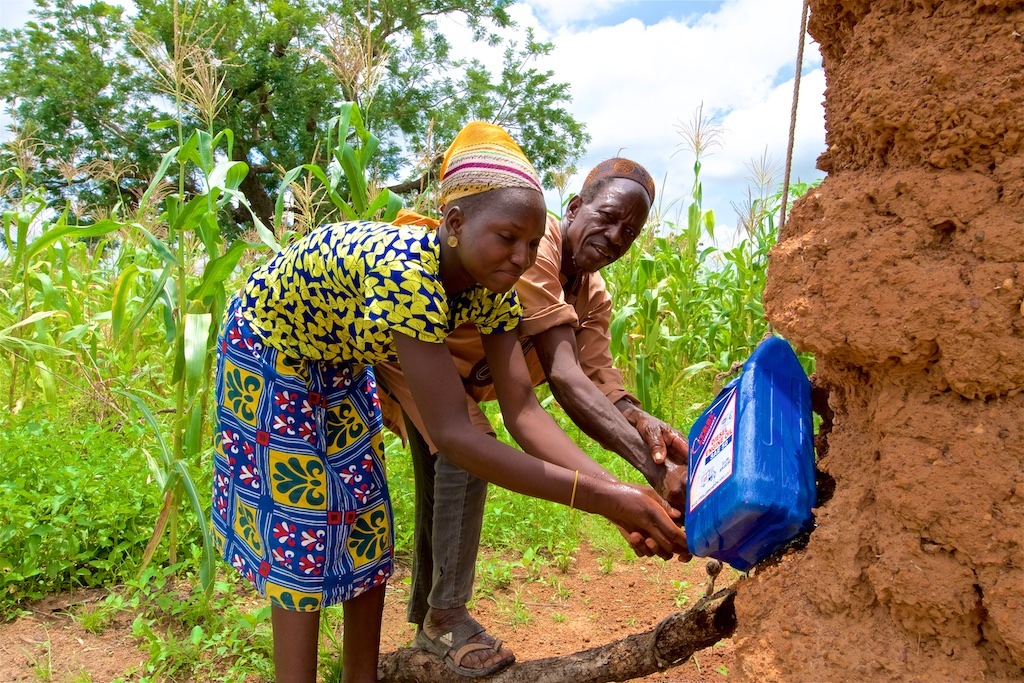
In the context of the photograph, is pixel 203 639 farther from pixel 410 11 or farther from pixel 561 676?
pixel 410 11

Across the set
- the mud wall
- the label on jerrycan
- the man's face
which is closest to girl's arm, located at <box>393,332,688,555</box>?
the label on jerrycan

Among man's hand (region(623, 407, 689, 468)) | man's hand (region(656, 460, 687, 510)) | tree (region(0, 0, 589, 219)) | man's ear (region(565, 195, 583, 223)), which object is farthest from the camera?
tree (region(0, 0, 589, 219))

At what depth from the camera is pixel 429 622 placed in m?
2.25

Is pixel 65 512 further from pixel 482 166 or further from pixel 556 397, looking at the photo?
pixel 482 166

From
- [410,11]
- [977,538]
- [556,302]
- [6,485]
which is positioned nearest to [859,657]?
[977,538]

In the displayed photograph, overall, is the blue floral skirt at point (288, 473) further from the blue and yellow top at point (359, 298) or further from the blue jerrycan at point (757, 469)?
the blue jerrycan at point (757, 469)

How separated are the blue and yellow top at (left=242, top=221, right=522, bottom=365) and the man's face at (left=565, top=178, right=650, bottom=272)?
48 cm

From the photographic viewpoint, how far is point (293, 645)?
1901mm

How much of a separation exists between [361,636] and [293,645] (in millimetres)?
226

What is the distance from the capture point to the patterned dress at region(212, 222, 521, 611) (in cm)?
174

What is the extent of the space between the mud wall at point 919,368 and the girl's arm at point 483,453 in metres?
0.35

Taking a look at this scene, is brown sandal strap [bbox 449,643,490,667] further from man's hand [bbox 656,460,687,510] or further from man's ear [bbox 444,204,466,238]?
man's ear [bbox 444,204,466,238]

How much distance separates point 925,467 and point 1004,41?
67cm

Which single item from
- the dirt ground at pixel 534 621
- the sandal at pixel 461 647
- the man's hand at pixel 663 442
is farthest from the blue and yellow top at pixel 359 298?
the dirt ground at pixel 534 621
